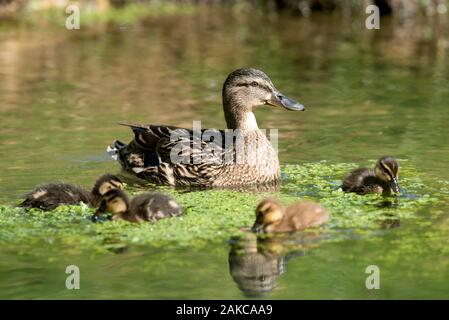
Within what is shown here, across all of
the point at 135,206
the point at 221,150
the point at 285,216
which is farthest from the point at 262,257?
the point at 221,150

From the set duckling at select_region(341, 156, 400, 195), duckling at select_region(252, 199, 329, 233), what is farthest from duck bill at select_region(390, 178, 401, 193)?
duckling at select_region(252, 199, 329, 233)

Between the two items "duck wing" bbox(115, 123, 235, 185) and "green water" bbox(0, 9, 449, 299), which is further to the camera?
"duck wing" bbox(115, 123, 235, 185)

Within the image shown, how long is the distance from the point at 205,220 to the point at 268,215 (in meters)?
0.61

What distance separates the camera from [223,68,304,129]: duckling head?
8.87 metres

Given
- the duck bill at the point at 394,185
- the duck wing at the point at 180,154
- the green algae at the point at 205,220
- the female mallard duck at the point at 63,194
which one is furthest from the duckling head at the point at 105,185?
the duck bill at the point at 394,185

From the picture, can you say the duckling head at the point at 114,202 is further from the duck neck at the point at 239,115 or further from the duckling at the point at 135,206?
the duck neck at the point at 239,115

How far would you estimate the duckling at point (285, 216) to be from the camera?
6688 mm

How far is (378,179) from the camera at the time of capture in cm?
776

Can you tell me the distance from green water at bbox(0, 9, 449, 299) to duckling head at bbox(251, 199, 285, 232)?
0.15m

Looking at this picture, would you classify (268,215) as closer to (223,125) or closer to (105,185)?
(105,185)

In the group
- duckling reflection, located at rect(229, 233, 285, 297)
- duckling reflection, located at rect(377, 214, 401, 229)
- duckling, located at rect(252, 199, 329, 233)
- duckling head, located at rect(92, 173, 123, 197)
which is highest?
duckling head, located at rect(92, 173, 123, 197)

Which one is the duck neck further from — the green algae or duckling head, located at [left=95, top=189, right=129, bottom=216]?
duckling head, located at [left=95, top=189, right=129, bottom=216]
